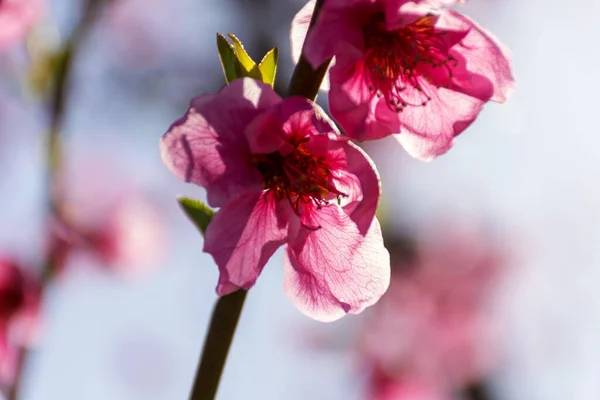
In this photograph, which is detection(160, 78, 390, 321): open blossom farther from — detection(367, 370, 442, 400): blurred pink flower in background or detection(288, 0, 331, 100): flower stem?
detection(367, 370, 442, 400): blurred pink flower in background

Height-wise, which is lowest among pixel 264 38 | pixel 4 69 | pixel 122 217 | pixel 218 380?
pixel 122 217

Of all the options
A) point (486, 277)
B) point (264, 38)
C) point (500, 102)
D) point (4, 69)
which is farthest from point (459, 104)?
point (486, 277)

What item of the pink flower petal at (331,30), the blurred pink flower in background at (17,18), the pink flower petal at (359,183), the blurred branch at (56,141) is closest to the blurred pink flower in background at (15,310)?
the blurred branch at (56,141)

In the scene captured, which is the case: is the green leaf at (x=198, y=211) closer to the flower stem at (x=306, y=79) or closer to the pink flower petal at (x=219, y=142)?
the pink flower petal at (x=219, y=142)

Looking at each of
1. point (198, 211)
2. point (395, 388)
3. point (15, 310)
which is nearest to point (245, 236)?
point (198, 211)

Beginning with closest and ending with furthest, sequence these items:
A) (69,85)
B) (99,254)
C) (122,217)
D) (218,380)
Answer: (218,380)
(69,85)
(99,254)
(122,217)

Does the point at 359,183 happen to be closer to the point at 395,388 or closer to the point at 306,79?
the point at 306,79

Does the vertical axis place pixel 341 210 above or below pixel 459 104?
below

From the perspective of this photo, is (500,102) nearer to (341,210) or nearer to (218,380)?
(341,210)
